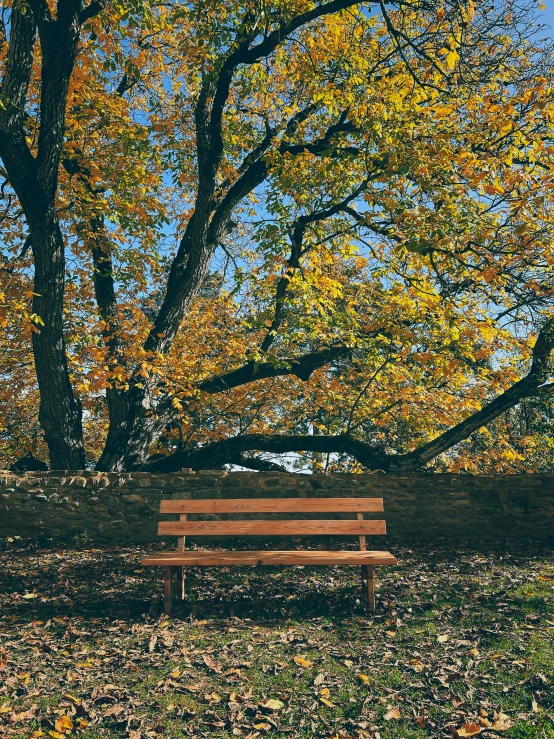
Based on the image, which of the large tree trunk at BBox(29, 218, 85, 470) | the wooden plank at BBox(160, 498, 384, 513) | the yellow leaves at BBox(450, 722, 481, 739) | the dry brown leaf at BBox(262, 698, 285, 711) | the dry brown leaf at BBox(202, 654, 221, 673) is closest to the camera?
the yellow leaves at BBox(450, 722, 481, 739)

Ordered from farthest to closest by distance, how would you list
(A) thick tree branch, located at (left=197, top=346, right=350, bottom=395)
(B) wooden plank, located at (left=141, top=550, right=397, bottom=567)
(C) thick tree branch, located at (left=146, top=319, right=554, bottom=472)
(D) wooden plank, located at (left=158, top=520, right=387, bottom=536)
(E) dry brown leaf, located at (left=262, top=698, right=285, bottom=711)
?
(A) thick tree branch, located at (left=197, top=346, right=350, bottom=395) < (C) thick tree branch, located at (left=146, top=319, right=554, bottom=472) < (D) wooden plank, located at (left=158, top=520, right=387, bottom=536) < (B) wooden plank, located at (left=141, top=550, right=397, bottom=567) < (E) dry brown leaf, located at (left=262, top=698, right=285, bottom=711)

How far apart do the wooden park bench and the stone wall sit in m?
2.36

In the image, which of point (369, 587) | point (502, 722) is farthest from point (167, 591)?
point (502, 722)

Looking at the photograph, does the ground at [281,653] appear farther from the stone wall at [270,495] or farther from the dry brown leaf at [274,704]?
the stone wall at [270,495]

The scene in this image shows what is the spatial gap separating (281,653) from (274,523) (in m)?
1.42

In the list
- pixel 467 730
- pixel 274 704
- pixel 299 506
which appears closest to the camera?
pixel 467 730

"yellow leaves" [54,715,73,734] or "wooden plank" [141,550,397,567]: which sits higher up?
"wooden plank" [141,550,397,567]

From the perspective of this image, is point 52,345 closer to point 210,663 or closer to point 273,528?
point 273,528

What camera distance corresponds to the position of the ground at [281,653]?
136 inches

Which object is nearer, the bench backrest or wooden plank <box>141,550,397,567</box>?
wooden plank <box>141,550,397,567</box>

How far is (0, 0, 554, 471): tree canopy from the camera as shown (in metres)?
7.52

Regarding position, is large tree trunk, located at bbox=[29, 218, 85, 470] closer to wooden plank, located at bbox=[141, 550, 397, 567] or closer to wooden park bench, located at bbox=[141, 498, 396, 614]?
wooden park bench, located at bbox=[141, 498, 396, 614]

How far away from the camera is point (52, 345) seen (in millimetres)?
8453

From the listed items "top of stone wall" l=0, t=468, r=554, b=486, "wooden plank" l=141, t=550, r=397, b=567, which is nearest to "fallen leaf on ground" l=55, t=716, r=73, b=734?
"wooden plank" l=141, t=550, r=397, b=567
